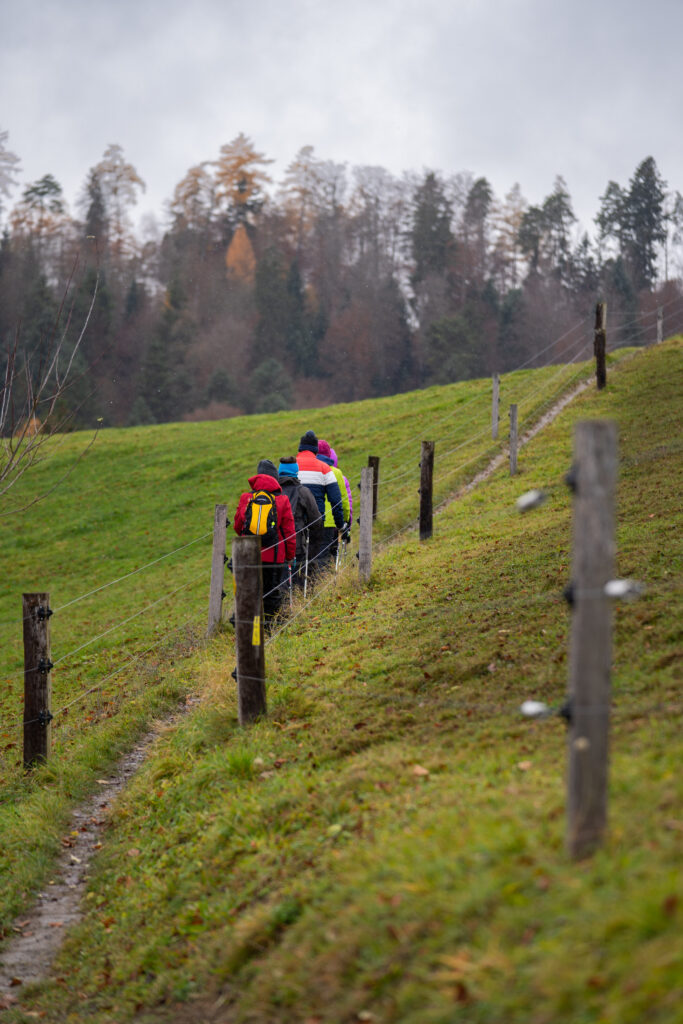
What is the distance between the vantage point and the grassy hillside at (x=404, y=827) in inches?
122

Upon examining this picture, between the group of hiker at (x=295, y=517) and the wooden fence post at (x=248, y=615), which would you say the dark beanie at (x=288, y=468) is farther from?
the wooden fence post at (x=248, y=615)

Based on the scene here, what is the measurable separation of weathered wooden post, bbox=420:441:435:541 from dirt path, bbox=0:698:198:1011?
633 centimetres

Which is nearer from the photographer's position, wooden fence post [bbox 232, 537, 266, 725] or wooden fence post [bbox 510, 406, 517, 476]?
wooden fence post [bbox 232, 537, 266, 725]

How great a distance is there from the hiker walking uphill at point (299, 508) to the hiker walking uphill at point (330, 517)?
0.70 ft

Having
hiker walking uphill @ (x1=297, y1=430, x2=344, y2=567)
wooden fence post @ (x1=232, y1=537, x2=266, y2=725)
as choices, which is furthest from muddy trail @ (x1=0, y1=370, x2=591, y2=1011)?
hiker walking uphill @ (x1=297, y1=430, x2=344, y2=567)

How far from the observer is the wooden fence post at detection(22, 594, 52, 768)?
295 inches

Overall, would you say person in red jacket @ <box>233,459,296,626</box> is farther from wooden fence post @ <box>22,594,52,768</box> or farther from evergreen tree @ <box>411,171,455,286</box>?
evergreen tree @ <box>411,171,455,286</box>

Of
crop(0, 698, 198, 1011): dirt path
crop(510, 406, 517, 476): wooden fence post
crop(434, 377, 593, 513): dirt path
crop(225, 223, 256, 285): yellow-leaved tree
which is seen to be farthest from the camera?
crop(225, 223, 256, 285): yellow-leaved tree

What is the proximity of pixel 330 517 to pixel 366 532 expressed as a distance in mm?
609

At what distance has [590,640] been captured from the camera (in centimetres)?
342

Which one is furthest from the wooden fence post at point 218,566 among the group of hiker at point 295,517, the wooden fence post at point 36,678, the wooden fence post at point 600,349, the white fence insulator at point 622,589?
the wooden fence post at point 600,349

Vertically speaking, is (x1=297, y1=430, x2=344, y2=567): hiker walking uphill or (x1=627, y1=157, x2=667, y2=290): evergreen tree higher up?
(x1=627, y1=157, x2=667, y2=290): evergreen tree

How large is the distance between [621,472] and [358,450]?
1226 centimetres

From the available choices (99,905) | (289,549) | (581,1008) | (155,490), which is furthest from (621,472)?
(155,490)
